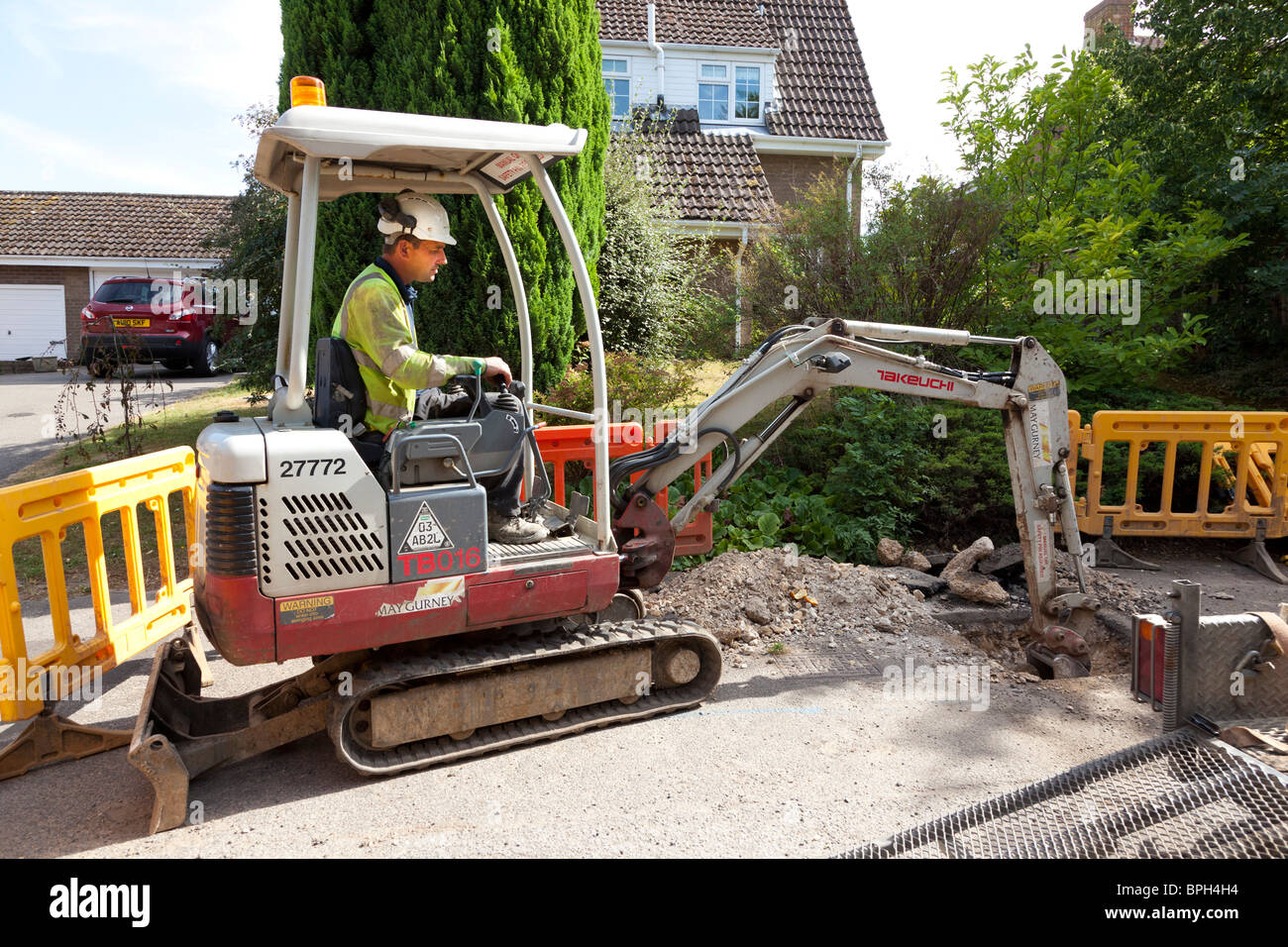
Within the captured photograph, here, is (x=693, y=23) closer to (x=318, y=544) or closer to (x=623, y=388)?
(x=623, y=388)

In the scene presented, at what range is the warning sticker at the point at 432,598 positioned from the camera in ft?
13.4

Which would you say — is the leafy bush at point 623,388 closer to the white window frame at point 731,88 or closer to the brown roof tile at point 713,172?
the brown roof tile at point 713,172

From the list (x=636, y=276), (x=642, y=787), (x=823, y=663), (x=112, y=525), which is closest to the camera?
(x=642, y=787)

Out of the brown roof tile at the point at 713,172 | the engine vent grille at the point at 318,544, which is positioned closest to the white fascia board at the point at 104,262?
the brown roof tile at the point at 713,172

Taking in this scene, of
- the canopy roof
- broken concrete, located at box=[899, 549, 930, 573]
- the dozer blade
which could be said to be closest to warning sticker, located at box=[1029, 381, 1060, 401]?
broken concrete, located at box=[899, 549, 930, 573]

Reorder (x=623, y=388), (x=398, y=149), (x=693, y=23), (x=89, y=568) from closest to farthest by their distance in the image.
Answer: (x=398, y=149)
(x=89, y=568)
(x=623, y=388)
(x=693, y=23)

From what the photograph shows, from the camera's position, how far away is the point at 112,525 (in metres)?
9.19

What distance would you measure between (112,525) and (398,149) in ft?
21.4

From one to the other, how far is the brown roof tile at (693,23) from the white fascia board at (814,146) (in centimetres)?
236

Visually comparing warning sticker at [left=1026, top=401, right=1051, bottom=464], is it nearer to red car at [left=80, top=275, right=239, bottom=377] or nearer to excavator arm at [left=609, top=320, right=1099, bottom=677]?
excavator arm at [left=609, top=320, right=1099, bottom=677]

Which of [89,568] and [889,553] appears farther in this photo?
[889,553]

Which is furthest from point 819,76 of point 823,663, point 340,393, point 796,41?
point 340,393

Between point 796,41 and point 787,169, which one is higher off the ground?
point 796,41

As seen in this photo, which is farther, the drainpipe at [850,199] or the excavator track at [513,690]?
the drainpipe at [850,199]
